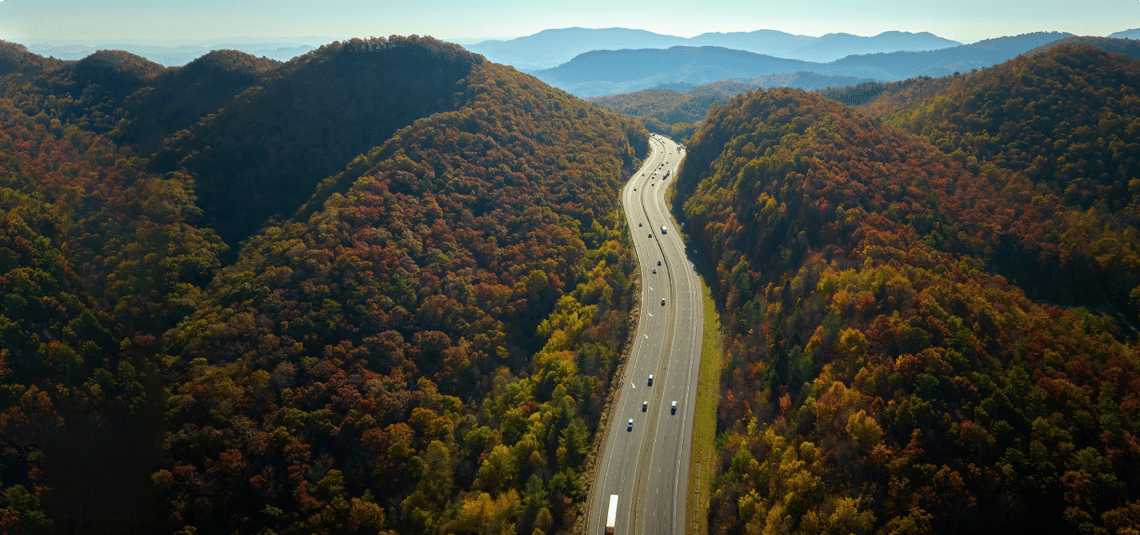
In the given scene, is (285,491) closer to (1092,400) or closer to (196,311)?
(196,311)

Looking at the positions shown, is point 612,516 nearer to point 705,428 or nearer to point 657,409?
point 657,409

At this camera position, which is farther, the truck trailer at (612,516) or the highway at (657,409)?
the highway at (657,409)

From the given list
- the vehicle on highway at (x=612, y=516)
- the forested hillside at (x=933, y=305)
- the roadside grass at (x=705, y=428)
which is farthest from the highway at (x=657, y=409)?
the forested hillside at (x=933, y=305)

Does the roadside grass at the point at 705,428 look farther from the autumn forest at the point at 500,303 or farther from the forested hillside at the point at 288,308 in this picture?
the forested hillside at the point at 288,308

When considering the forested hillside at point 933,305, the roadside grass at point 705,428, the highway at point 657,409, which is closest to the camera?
the forested hillside at point 933,305

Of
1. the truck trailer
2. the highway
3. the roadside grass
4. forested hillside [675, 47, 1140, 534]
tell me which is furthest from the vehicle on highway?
forested hillside [675, 47, 1140, 534]

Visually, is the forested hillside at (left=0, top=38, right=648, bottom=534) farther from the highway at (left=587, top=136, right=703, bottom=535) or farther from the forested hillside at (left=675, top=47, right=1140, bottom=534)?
the forested hillside at (left=675, top=47, right=1140, bottom=534)
